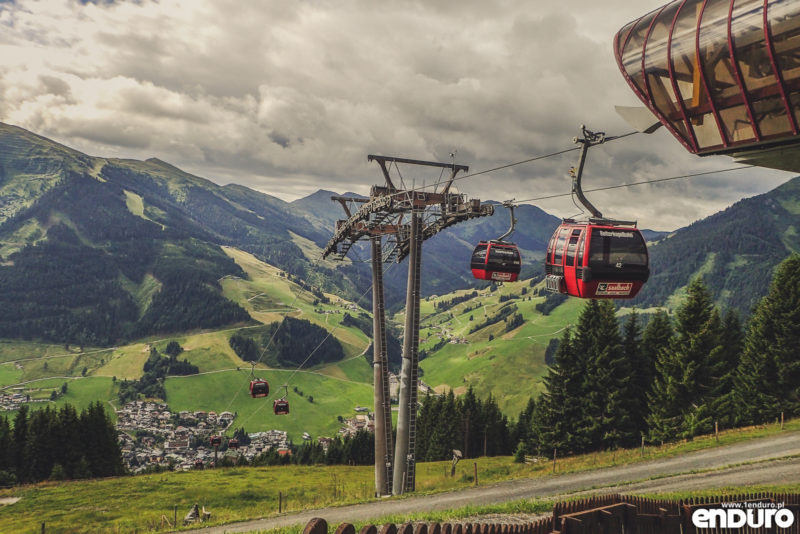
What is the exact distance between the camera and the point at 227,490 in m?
46.4

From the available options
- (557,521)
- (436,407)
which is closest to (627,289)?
(557,521)

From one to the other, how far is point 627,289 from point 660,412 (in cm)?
3652

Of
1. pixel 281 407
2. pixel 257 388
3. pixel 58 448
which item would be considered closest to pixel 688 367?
pixel 257 388

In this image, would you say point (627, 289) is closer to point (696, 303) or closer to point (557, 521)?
point (557, 521)

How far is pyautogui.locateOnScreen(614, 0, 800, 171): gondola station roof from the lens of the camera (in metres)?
7.20

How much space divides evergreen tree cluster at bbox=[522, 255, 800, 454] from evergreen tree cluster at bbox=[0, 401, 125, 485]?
6309 cm

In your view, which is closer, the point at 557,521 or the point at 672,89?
the point at 672,89

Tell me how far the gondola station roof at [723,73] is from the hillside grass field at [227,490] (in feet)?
81.2

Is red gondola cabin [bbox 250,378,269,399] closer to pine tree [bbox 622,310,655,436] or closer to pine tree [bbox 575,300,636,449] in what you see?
pine tree [bbox 575,300,636,449]

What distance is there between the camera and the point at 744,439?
34.3 m

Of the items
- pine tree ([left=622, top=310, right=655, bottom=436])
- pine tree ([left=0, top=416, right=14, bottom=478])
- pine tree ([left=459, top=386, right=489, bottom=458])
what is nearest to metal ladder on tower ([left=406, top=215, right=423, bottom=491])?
pine tree ([left=622, top=310, right=655, bottom=436])

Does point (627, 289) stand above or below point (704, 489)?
above

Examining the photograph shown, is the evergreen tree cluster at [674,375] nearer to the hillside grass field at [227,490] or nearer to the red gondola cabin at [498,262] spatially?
the hillside grass field at [227,490]

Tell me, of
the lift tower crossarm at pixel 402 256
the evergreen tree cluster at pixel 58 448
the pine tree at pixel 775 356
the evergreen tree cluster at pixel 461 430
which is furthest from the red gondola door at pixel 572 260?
the evergreen tree cluster at pixel 58 448
